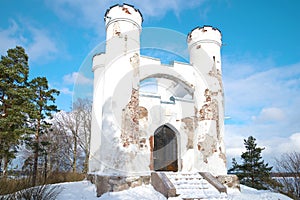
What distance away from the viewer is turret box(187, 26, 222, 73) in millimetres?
10906

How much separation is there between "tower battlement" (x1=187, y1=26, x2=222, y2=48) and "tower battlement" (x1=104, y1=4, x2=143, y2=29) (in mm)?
3273

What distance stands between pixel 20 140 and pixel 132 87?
214 inches

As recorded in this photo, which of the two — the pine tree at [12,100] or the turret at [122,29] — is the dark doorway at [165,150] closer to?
the turret at [122,29]

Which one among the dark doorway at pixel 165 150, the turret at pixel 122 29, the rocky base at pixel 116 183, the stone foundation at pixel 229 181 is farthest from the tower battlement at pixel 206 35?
the rocky base at pixel 116 183

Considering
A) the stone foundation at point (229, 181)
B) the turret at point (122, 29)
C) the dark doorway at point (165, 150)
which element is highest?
the turret at point (122, 29)

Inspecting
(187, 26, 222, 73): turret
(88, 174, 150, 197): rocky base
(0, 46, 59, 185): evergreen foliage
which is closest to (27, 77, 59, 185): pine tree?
(0, 46, 59, 185): evergreen foliage

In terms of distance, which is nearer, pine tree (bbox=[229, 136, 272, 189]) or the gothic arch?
the gothic arch

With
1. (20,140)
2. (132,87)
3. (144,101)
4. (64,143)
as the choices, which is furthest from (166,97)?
(64,143)

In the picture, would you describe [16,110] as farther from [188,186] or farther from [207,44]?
[207,44]

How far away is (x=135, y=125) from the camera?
8508 mm

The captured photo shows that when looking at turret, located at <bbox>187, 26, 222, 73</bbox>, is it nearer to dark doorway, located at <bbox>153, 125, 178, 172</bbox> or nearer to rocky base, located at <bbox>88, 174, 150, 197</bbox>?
dark doorway, located at <bbox>153, 125, 178, 172</bbox>

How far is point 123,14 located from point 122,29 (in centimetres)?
68

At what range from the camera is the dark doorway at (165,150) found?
1063 cm

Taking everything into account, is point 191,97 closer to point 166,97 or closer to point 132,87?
point 166,97
